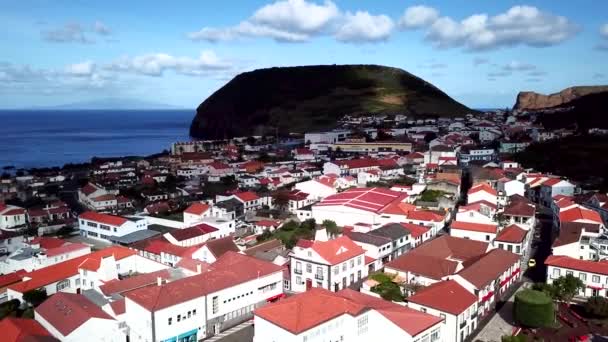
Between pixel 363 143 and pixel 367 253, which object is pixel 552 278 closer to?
pixel 367 253

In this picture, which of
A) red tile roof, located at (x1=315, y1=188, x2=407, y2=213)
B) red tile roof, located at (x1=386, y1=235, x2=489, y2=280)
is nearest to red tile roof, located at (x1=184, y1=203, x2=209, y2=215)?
red tile roof, located at (x1=315, y1=188, x2=407, y2=213)

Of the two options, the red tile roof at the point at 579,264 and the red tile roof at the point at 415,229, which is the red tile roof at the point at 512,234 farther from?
the red tile roof at the point at 415,229

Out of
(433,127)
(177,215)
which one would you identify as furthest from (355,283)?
(433,127)

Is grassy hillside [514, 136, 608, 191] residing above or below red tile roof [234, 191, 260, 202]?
above

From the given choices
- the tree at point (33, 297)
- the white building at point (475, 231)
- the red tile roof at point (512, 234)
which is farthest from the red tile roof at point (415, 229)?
the tree at point (33, 297)

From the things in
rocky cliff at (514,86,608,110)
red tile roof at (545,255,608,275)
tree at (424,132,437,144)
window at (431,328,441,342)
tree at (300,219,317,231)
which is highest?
rocky cliff at (514,86,608,110)

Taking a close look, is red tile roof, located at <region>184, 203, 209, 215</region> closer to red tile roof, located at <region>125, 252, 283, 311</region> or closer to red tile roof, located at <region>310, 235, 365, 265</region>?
red tile roof, located at <region>125, 252, 283, 311</region>

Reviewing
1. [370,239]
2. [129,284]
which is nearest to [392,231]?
[370,239]
